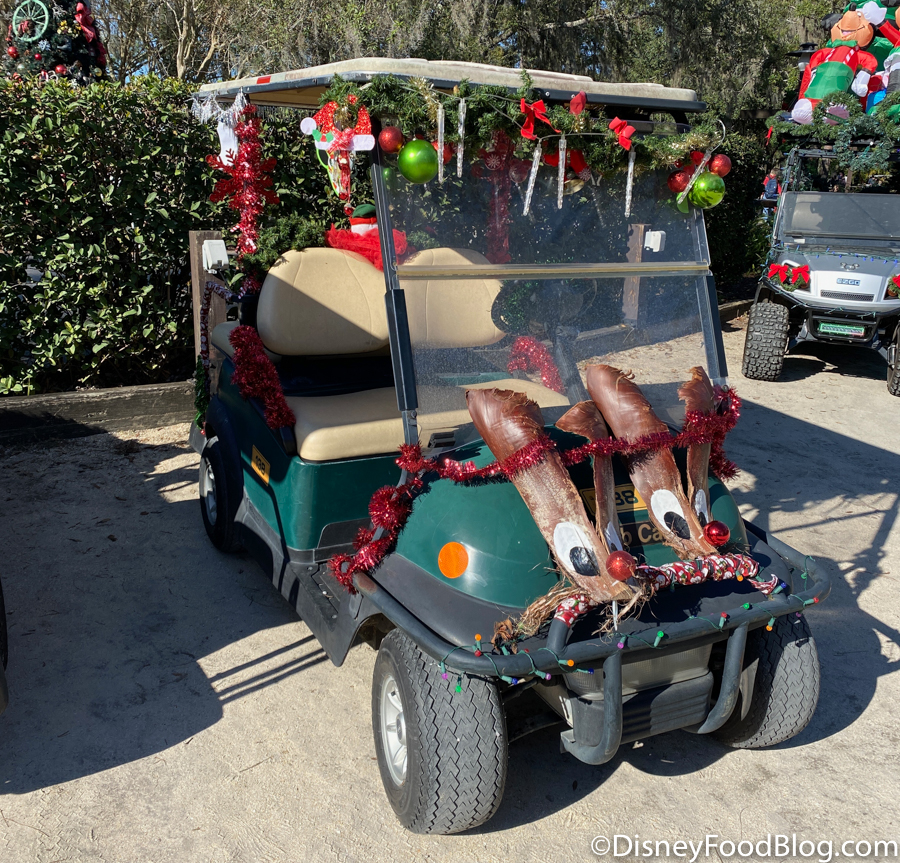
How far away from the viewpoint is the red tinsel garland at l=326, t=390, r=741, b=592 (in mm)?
2287

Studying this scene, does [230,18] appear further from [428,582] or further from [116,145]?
[428,582]

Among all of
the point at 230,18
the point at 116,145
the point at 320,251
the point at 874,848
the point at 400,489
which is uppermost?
the point at 230,18

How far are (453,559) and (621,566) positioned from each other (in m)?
0.50

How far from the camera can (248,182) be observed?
144 inches

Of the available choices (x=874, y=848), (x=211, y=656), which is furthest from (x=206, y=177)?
(x=874, y=848)

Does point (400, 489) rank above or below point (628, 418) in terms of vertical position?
below

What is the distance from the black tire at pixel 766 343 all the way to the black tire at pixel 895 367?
93cm

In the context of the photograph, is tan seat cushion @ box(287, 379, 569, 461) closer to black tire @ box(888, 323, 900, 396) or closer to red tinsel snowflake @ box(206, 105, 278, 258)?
red tinsel snowflake @ box(206, 105, 278, 258)

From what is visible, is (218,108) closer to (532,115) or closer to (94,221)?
(532,115)

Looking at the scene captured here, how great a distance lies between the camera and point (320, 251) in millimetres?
3809

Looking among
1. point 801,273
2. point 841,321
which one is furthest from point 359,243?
point 841,321

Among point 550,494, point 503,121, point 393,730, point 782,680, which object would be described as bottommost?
point 393,730

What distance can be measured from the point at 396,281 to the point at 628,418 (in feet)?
2.73

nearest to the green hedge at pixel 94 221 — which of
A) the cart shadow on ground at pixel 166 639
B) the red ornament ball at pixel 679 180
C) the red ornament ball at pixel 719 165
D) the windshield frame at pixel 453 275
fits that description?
the cart shadow on ground at pixel 166 639
